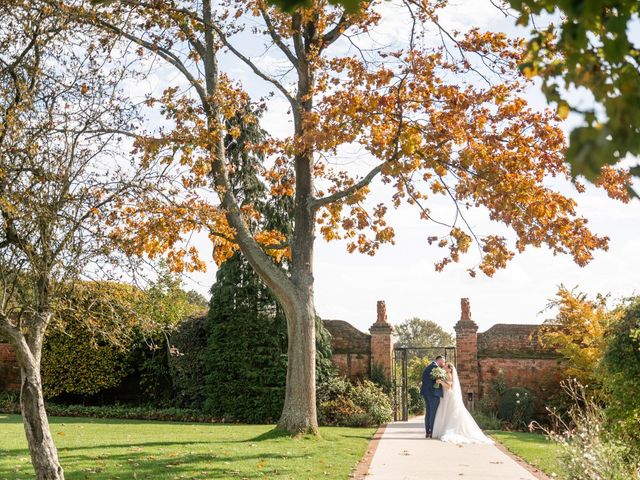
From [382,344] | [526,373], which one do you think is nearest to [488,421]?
[526,373]

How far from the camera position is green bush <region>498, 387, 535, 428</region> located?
69.5 ft

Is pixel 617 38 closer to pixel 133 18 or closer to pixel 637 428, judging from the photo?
pixel 637 428

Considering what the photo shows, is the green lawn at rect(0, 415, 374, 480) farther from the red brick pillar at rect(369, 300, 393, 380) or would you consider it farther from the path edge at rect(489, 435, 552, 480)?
the red brick pillar at rect(369, 300, 393, 380)

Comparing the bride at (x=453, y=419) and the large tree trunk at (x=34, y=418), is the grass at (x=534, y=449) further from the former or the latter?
the large tree trunk at (x=34, y=418)

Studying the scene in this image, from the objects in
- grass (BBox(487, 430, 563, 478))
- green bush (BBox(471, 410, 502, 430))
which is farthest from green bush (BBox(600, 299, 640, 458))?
green bush (BBox(471, 410, 502, 430))

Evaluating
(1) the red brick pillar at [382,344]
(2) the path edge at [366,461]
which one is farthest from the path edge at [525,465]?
(1) the red brick pillar at [382,344]

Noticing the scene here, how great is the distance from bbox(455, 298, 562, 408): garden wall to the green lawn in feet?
19.4

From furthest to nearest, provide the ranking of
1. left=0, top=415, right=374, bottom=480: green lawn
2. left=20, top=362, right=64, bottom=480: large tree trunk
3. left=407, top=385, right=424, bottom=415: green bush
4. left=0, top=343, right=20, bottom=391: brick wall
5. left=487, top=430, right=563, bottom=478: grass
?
left=407, top=385, right=424, bottom=415: green bush < left=0, top=343, right=20, bottom=391: brick wall < left=0, top=415, right=374, bottom=480: green lawn < left=487, top=430, right=563, bottom=478: grass < left=20, top=362, right=64, bottom=480: large tree trunk

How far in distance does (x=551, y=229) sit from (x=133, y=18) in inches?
354

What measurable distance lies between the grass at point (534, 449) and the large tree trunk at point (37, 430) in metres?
5.93

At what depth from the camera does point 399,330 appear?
65.2 meters

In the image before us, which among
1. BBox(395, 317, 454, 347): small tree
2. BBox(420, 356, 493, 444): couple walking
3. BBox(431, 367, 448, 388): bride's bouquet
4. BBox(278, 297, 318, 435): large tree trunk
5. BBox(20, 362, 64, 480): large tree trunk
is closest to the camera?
BBox(20, 362, 64, 480): large tree trunk

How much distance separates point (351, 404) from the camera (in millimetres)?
21453

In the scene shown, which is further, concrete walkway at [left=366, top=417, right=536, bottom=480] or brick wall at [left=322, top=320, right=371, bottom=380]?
brick wall at [left=322, top=320, right=371, bottom=380]
